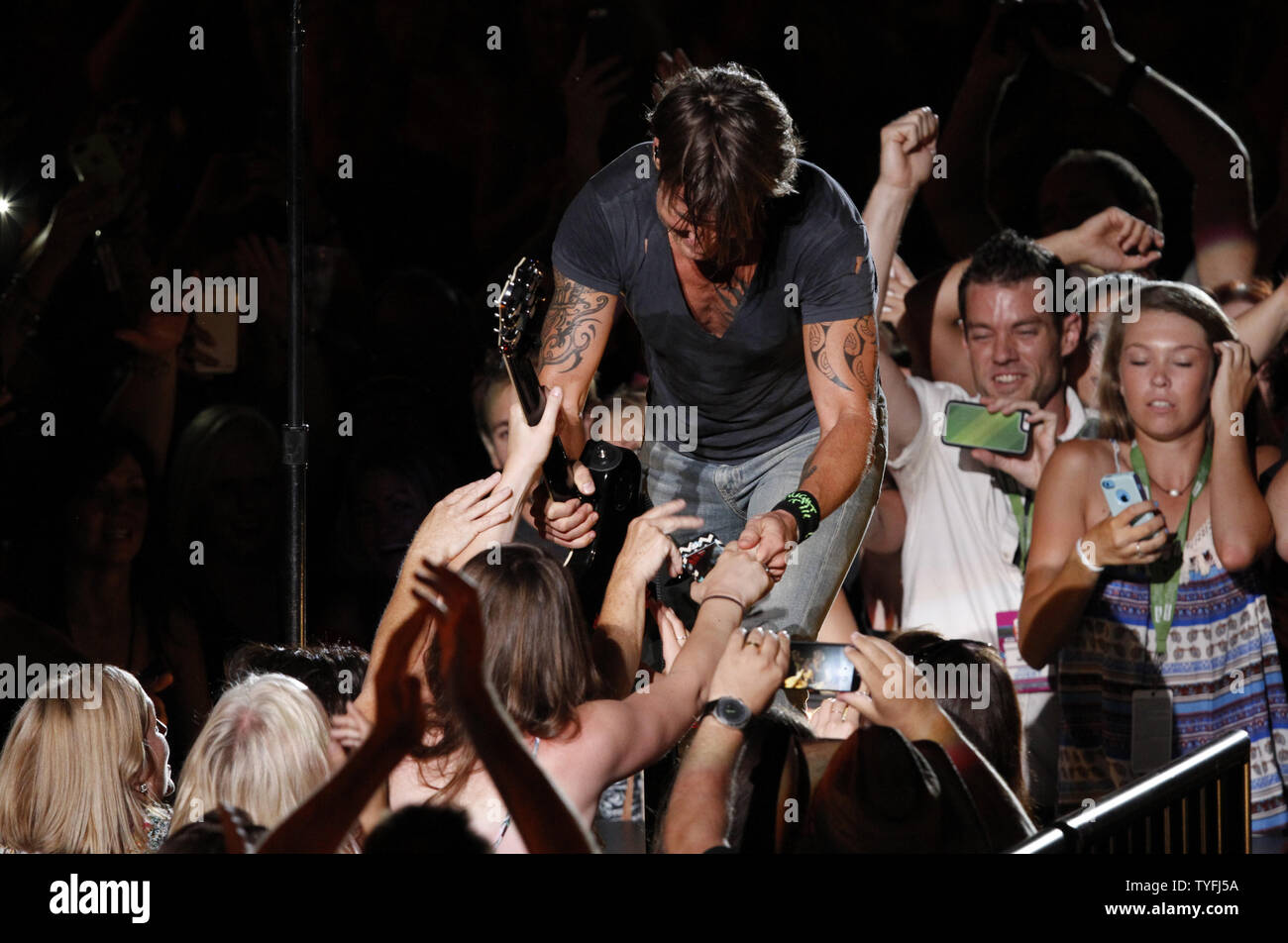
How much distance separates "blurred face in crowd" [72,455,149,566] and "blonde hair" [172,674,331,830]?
216 centimetres

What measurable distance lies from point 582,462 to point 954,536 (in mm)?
1711

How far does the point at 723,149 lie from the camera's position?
250 cm

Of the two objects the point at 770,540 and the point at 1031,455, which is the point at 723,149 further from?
the point at 1031,455

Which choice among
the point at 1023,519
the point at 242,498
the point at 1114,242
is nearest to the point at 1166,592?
the point at 1023,519

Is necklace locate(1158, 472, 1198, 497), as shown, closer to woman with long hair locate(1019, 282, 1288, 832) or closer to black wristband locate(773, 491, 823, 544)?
woman with long hair locate(1019, 282, 1288, 832)

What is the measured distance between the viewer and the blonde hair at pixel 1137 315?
3.94 metres

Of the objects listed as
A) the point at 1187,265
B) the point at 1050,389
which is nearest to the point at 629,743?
the point at 1050,389

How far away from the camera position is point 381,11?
16.7ft

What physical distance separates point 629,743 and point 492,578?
1.12ft

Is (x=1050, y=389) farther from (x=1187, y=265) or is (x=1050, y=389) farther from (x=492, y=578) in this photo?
(x=492, y=578)

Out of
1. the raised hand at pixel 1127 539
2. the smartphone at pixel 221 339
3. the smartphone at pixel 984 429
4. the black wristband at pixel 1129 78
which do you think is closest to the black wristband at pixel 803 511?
the raised hand at pixel 1127 539

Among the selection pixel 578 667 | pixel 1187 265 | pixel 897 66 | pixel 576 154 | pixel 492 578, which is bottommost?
pixel 578 667

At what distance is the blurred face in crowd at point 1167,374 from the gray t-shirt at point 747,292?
4.57 ft

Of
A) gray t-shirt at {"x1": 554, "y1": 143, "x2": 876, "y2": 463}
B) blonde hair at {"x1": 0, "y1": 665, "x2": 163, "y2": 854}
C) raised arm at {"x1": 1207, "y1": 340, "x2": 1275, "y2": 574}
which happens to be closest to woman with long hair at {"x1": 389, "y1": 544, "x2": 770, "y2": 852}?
blonde hair at {"x1": 0, "y1": 665, "x2": 163, "y2": 854}
